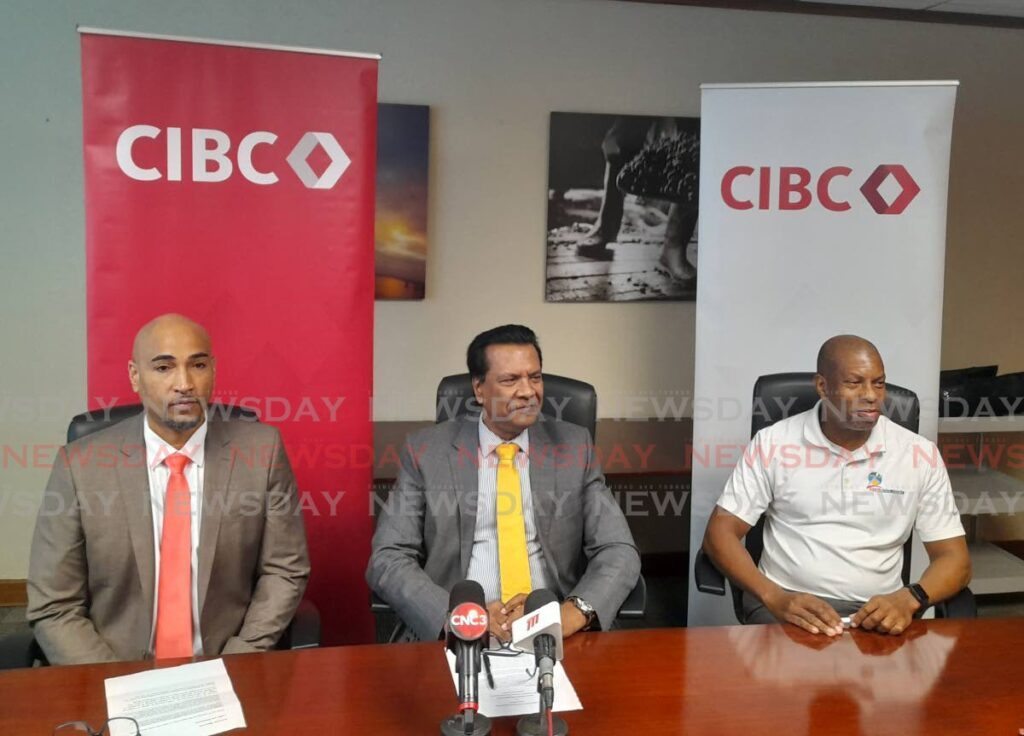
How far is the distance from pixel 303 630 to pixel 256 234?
124 cm

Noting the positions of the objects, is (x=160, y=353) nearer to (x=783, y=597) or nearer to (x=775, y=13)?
(x=783, y=597)

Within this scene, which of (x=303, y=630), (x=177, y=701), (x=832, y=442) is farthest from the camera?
(x=832, y=442)

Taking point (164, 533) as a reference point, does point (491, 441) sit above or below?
above

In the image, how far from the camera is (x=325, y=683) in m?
1.80

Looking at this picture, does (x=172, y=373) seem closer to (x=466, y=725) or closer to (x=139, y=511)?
(x=139, y=511)

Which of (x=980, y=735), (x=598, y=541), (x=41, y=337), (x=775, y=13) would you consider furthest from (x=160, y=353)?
(x=775, y=13)

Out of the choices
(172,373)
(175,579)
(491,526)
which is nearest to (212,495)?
(175,579)

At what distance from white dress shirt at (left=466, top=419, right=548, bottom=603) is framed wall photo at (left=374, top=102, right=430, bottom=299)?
1734 millimetres

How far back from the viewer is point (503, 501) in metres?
2.58

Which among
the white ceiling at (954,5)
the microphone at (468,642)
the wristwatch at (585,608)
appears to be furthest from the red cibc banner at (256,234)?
the white ceiling at (954,5)

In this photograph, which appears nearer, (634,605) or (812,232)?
(634,605)

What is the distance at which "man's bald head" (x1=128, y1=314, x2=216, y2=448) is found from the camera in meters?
2.22

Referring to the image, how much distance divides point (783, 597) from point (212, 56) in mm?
2232

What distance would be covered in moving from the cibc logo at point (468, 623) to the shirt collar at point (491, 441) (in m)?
1.12
